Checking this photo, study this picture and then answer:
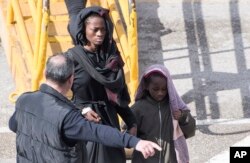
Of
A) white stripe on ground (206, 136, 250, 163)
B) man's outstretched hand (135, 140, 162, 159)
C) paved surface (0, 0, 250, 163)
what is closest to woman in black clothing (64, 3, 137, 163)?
man's outstretched hand (135, 140, 162, 159)

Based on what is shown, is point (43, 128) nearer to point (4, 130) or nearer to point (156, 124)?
point (156, 124)

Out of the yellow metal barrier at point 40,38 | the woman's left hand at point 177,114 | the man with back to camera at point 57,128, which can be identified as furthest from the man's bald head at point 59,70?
the yellow metal barrier at point 40,38

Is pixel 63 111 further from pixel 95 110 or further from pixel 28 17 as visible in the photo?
pixel 28 17

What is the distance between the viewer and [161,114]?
171 inches

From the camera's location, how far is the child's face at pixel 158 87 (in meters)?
4.28

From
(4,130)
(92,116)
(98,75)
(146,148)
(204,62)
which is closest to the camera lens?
(146,148)

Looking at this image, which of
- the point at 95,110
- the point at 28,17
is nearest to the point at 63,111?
the point at 95,110

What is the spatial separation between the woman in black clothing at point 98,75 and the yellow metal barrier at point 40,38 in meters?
1.45

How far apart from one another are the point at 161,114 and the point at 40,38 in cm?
183

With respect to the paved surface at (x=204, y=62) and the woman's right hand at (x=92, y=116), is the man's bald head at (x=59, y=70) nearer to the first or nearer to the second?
the woman's right hand at (x=92, y=116)

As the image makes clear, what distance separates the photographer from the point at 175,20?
876 cm

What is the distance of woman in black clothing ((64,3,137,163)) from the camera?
4.16 meters

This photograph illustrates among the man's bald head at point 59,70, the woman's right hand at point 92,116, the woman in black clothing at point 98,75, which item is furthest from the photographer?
the woman in black clothing at point 98,75

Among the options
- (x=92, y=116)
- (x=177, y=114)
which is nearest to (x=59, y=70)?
(x=92, y=116)
